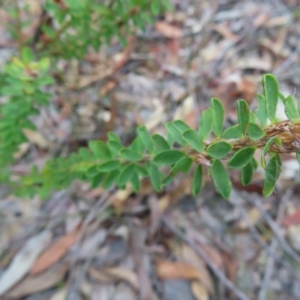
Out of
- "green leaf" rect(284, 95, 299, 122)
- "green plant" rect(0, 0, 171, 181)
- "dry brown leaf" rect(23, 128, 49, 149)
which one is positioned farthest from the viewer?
"dry brown leaf" rect(23, 128, 49, 149)

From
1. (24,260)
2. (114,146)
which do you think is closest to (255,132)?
(114,146)

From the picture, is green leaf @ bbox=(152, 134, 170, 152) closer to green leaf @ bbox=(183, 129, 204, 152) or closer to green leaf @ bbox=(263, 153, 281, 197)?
green leaf @ bbox=(183, 129, 204, 152)

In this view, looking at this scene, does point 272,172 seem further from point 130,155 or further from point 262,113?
point 130,155

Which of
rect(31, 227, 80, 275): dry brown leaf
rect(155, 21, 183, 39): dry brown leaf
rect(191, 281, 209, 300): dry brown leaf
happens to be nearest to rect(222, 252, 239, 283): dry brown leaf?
rect(191, 281, 209, 300): dry brown leaf

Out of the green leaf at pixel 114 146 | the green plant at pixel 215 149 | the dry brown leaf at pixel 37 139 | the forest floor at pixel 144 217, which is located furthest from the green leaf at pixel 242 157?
the dry brown leaf at pixel 37 139

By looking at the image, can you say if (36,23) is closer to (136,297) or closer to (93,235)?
(93,235)

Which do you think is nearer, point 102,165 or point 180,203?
point 102,165

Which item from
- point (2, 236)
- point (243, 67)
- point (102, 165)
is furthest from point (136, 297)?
point (243, 67)
